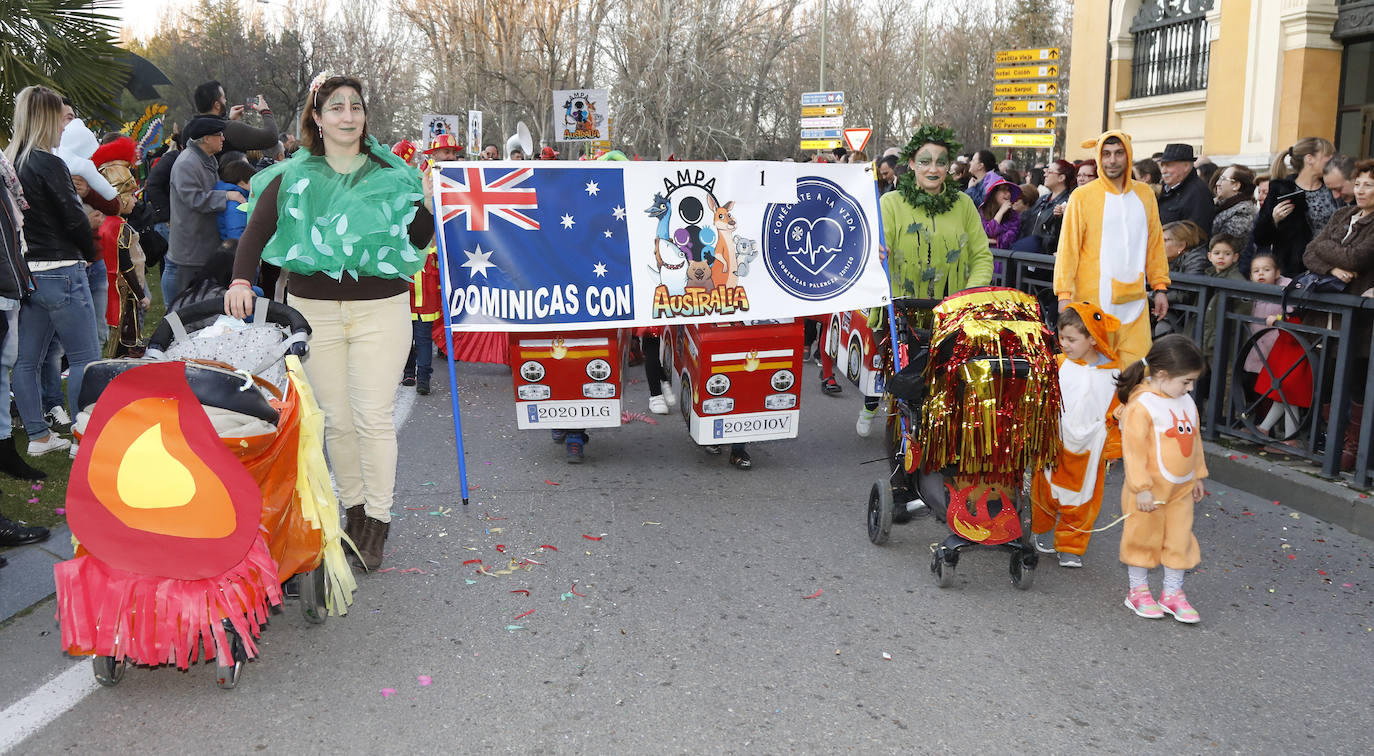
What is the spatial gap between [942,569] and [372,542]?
8.24 ft

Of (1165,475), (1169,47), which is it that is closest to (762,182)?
(1165,475)

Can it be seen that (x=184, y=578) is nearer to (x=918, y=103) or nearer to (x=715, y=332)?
(x=715, y=332)

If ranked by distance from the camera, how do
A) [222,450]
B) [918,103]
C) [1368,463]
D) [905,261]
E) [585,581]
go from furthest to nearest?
[918,103]
[905,261]
[1368,463]
[585,581]
[222,450]

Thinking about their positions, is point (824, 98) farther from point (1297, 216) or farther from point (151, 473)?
point (151, 473)

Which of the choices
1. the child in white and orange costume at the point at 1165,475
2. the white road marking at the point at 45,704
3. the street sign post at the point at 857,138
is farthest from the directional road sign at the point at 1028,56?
the white road marking at the point at 45,704

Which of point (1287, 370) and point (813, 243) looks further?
point (1287, 370)

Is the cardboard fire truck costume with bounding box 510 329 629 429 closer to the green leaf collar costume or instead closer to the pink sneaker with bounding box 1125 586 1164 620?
the green leaf collar costume

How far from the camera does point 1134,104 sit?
81.5ft

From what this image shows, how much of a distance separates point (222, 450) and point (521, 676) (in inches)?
49.4

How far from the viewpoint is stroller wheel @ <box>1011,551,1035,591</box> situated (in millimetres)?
4762

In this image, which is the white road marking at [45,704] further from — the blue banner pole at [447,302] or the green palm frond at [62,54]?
the green palm frond at [62,54]

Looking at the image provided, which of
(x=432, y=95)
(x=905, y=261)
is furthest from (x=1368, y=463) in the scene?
(x=432, y=95)

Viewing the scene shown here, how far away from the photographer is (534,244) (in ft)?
19.8

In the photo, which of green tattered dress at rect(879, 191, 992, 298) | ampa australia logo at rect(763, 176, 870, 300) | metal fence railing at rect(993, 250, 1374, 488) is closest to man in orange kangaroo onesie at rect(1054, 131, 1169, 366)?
green tattered dress at rect(879, 191, 992, 298)
